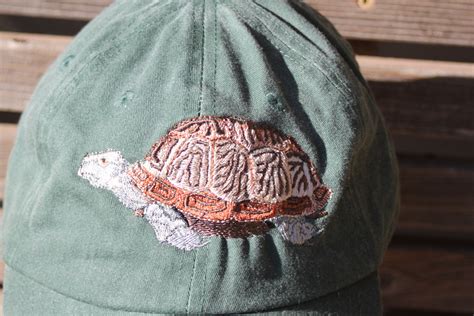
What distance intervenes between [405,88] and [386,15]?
17cm

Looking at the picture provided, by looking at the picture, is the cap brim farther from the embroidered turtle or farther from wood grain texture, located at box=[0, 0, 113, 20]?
wood grain texture, located at box=[0, 0, 113, 20]

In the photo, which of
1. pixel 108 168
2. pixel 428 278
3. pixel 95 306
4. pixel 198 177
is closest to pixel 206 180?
pixel 198 177

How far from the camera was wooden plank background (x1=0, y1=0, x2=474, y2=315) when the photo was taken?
159 centimetres

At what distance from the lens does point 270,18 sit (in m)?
1.18

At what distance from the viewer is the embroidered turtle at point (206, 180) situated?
3.35 feet

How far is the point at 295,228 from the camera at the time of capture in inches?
41.8

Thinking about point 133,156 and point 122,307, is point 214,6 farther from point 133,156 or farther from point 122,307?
point 122,307

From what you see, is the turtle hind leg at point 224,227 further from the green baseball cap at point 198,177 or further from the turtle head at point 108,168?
the turtle head at point 108,168

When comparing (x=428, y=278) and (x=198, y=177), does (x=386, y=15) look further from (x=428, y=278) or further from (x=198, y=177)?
(x=198, y=177)

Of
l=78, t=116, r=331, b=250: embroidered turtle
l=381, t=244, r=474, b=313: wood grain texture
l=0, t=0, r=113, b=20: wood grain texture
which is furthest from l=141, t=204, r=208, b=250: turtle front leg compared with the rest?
l=381, t=244, r=474, b=313: wood grain texture

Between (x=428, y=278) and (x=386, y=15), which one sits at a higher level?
(x=386, y=15)

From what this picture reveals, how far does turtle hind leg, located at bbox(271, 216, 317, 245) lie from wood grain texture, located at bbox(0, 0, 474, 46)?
66cm

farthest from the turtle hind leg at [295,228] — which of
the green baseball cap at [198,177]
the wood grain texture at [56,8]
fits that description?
the wood grain texture at [56,8]

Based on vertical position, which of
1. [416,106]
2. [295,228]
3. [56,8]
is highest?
[56,8]
